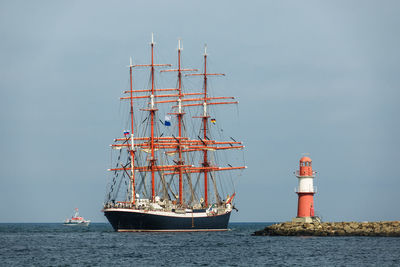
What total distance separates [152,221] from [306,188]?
85.3 ft

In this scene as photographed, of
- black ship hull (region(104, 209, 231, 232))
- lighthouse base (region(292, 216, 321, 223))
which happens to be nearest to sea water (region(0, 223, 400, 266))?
lighthouse base (region(292, 216, 321, 223))

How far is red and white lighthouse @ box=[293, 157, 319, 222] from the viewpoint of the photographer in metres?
83.9

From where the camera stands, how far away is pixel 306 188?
8375 centimetres

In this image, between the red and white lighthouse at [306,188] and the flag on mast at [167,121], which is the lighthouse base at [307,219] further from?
the flag on mast at [167,121]

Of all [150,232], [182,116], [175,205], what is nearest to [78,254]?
[150,232]

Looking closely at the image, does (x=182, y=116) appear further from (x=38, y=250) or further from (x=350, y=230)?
(x=38, y=250)

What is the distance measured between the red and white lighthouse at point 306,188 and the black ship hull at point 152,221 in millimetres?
23651

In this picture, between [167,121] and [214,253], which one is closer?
[214,253]

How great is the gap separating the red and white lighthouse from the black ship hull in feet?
77.6

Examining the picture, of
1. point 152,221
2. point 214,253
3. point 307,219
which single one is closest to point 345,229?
point 307,219

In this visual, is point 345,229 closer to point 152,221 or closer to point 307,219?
point 307,219

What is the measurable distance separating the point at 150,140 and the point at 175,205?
10927 mm

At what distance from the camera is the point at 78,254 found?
219 feet

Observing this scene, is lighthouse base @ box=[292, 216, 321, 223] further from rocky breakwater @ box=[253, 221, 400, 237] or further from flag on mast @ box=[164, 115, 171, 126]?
flag on mast @ box=[164, 115, 171, 126]
